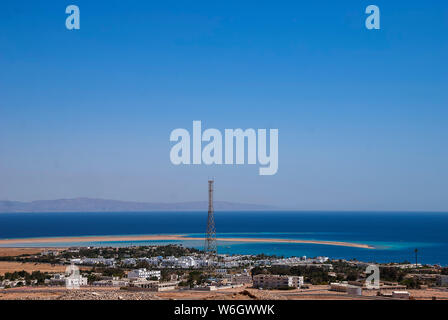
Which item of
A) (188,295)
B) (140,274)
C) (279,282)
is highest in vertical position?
(188,295)

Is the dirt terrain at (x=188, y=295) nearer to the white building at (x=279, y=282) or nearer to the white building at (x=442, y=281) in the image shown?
the white building at (x=442, y=281)

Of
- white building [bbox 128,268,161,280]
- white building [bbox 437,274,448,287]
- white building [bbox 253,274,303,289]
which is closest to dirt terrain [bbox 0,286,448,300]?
white building [bbox 437,274,448,287]

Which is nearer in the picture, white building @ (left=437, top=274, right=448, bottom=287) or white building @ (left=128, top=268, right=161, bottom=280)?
white building @ (left=437, top=274, right=448, bottom=287)

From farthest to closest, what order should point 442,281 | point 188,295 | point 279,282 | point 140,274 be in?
point 140,274 → point 442,281 → point 279,282 → point 188,295

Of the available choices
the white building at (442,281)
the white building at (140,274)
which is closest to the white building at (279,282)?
the white building at (140,274)

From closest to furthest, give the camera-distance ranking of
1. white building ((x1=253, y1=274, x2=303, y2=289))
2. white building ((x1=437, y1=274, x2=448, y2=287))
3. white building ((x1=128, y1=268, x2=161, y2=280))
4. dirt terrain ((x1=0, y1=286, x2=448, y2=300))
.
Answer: dirt terrain ((x1=0, y1=286, x2=448, y2=300)) < white building ((x1=253, y1=274, x2=303, y2=289)) < white building ((x1=437, y1=274, x2=448, y2=287)) < white building ((x1=128, y1=268, x2=161, y2=280))

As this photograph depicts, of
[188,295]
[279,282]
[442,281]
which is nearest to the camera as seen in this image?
[188,295]

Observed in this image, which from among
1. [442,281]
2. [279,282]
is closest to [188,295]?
[279,282]

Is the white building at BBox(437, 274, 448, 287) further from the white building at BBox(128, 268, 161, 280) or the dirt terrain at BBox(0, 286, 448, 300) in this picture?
the white building at BBox(128, 268, 161, 280)

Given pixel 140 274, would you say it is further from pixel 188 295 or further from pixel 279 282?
pixel 188 295

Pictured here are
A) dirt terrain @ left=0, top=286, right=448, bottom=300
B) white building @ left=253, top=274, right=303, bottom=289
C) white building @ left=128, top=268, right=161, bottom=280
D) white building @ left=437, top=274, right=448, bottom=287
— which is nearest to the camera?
dirt terrain @ left=0, top=286, right=448, bottom=300
